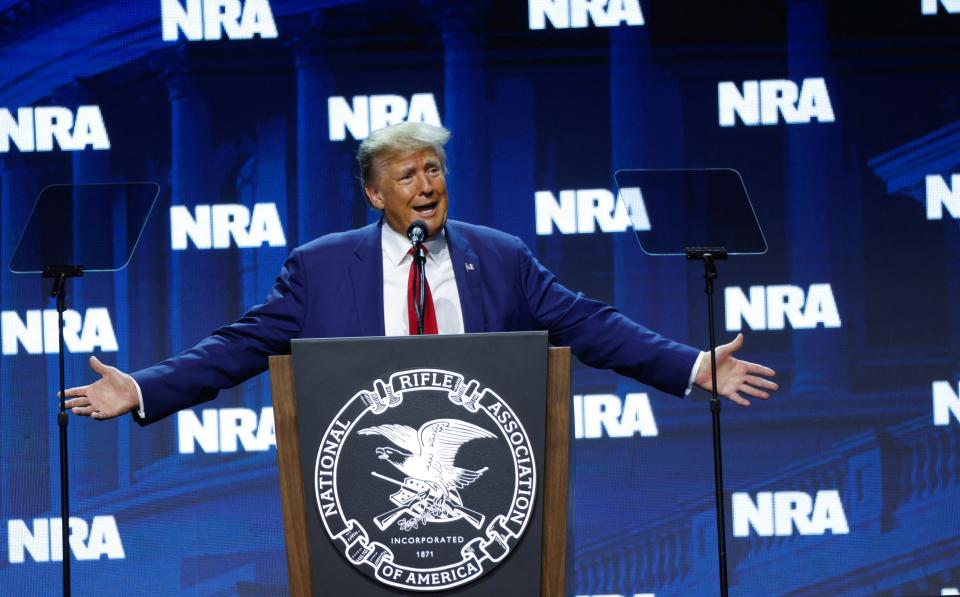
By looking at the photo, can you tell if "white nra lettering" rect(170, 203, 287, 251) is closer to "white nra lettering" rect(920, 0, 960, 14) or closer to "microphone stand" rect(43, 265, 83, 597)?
"microphone stand" rect(43, 265, 83, 597)

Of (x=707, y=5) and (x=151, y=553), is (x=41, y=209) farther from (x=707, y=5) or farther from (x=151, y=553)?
(x=707, y=5)

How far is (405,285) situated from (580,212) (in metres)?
1.78

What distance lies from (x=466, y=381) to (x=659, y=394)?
96.8 inches

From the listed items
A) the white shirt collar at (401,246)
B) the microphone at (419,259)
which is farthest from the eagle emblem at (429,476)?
the white shirt collar at (401,246)

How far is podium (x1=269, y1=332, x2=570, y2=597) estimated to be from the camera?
72.0 inches

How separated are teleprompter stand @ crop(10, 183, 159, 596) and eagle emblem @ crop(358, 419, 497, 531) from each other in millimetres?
1852

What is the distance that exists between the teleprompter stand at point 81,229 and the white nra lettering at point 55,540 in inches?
29.2

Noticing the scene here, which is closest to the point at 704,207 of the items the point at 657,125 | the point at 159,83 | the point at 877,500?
the point at 657,125

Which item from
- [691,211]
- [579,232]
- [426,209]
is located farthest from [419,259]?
[579,232]

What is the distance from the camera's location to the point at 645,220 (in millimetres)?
3428

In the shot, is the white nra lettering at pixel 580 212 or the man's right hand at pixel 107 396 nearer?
the man's right hand at pixel 107 396

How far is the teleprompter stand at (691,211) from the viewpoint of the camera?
3293 millimetres

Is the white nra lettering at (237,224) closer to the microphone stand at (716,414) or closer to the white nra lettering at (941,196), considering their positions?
the microphone stand at (716,414)

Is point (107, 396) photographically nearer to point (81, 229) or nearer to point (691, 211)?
point (81, 229)
